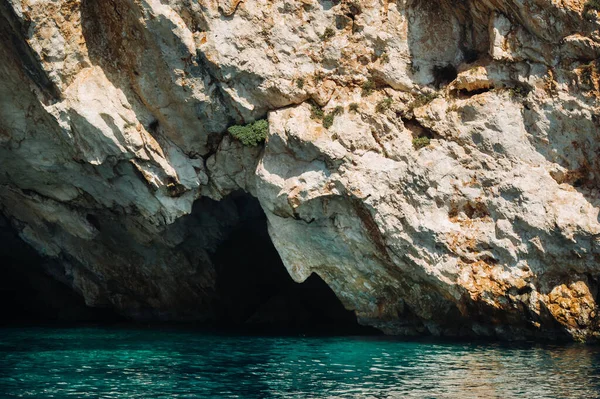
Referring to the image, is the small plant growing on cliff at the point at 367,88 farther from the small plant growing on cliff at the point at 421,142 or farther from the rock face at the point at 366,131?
the small plant growing on cliff at the point at 421,142

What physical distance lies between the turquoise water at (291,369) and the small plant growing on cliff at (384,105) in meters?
7.69

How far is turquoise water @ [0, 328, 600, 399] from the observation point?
17875 millimetres

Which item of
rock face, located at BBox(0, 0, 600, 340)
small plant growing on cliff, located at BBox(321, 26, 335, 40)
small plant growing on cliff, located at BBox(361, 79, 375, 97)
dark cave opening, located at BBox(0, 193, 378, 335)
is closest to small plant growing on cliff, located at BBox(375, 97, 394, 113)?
rock face, located at BBox(0, 0, 600, 340)

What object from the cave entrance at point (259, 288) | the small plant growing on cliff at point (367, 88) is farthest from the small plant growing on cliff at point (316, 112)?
the cave entrance at point (259, 288)

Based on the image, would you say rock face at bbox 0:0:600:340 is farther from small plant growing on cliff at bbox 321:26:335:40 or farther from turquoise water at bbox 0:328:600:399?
turquoise water at bbox 0:328:600:399

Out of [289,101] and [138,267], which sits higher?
[289,101]

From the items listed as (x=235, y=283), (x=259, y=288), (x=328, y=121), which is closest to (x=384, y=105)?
(x=328, y=121)

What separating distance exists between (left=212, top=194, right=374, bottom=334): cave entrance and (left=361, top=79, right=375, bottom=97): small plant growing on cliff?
9.94 m

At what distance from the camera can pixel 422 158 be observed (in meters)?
26.1

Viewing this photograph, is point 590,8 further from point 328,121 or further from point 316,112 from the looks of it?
point 316,112

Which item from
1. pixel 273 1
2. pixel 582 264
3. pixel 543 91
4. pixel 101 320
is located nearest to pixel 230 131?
pixel 273 1

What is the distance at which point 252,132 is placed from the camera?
27797mm

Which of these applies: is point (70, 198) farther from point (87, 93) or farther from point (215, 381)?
point (215, 381)

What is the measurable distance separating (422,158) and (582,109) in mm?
5068
